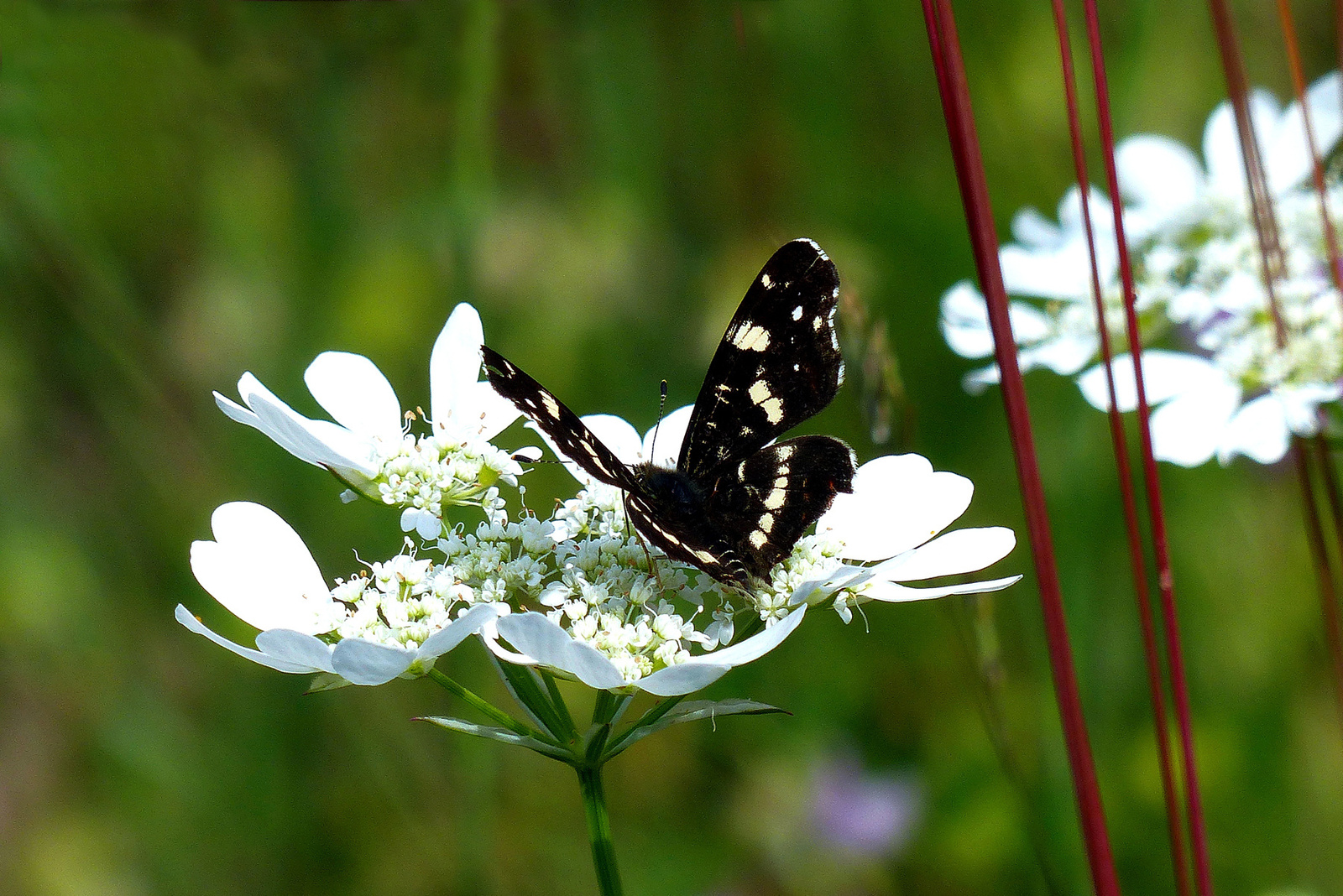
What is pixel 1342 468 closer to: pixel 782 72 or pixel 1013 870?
pixel 1013 870

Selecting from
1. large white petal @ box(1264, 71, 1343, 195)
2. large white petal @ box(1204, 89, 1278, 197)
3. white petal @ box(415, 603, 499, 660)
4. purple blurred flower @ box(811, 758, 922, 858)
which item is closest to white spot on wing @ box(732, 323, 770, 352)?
white petal @ box(415, 603, 499, 660)

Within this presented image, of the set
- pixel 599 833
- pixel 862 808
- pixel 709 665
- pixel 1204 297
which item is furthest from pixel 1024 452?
pixel 862 808

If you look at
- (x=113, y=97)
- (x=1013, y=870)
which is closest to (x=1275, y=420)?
(x=1013, y=870)

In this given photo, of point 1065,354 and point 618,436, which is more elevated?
point 1065,354

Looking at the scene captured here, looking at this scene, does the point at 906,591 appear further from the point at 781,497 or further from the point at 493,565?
the point at 493,565

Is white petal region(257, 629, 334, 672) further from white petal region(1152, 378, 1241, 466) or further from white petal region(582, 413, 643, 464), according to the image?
white petal region(1152, 378, 1241, 466)
